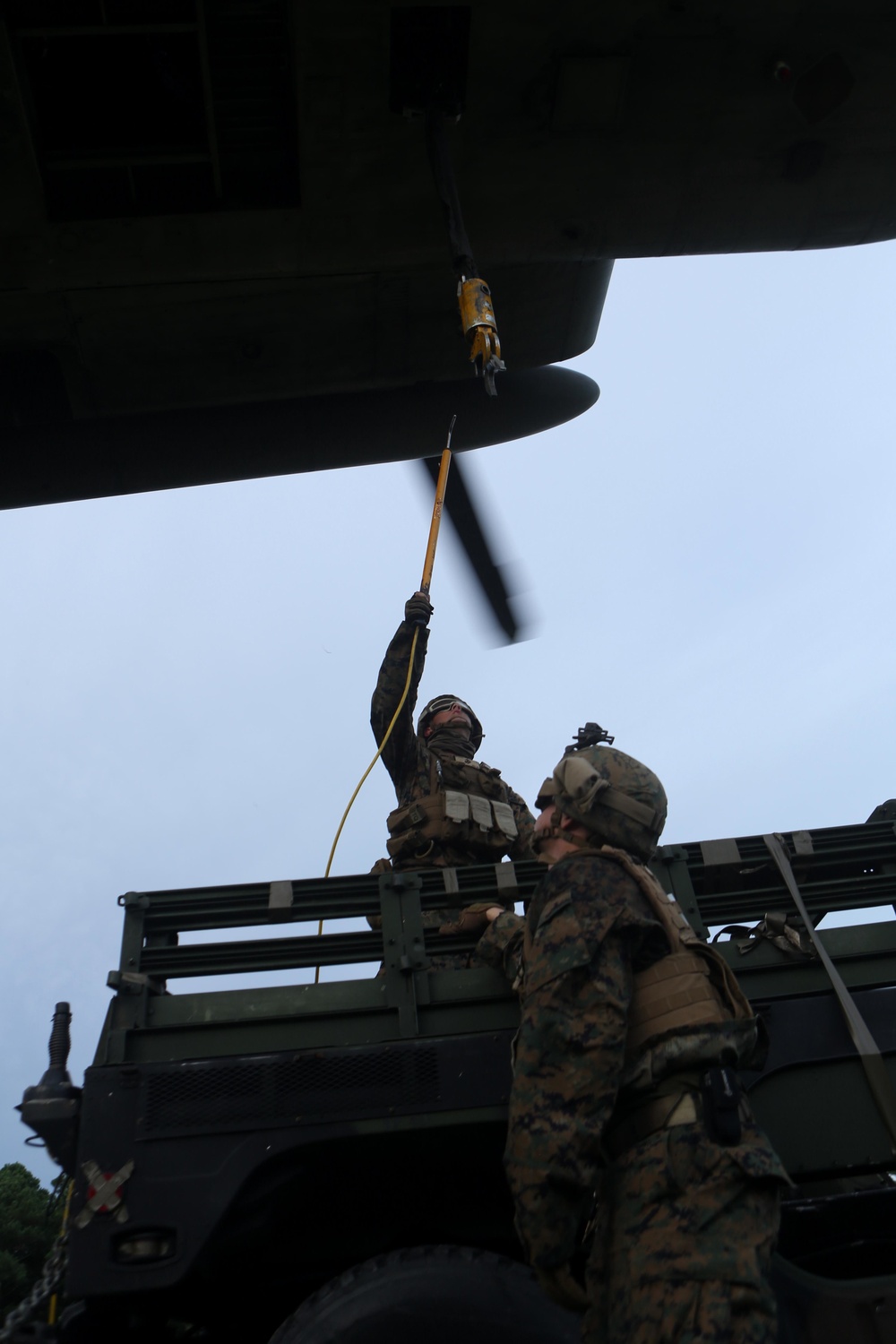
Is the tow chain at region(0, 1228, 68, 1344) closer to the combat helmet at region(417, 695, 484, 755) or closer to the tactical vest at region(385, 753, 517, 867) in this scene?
the tactical vest at region(385, 753, 517, 867)

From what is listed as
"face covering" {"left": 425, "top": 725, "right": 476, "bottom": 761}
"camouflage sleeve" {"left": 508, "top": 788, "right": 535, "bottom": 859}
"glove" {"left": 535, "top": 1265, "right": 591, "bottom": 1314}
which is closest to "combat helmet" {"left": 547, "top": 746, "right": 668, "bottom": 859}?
"glove" {"left": 535, "top": 1265, "right": 591, "bottom": 1314}

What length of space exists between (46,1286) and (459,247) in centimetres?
378

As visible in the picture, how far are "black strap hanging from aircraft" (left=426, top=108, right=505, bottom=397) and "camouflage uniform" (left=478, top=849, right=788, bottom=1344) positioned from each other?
2.33m

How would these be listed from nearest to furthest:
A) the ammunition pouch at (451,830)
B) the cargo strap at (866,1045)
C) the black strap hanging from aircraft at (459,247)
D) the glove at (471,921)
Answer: the cargo strap at (866,1045) → the glove at (471,921) → the black strap hanging from aircraft at (459,247) → the ammunition pouch at (451,830)

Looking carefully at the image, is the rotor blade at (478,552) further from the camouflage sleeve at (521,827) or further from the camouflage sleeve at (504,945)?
the camouflage sleeve at (504,945)

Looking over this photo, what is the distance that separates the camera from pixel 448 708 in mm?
5387

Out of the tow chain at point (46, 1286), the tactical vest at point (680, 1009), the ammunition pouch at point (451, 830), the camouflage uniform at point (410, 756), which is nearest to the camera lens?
the tactical vest at point (680, 1009)

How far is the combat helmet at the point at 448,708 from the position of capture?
5402 millimetres

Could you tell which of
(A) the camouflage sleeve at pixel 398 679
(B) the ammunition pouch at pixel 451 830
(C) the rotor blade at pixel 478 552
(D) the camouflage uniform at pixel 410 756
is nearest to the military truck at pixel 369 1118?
(B) the ammunition pouch at pixel 451 830

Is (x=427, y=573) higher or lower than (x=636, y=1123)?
higher

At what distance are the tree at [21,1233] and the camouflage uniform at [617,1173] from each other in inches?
163

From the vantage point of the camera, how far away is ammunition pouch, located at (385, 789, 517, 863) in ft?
14.8

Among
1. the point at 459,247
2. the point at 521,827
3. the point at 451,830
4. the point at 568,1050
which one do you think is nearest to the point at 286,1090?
the point at 568,1050

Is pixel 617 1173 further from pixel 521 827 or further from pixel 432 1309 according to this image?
pixel 521 827
